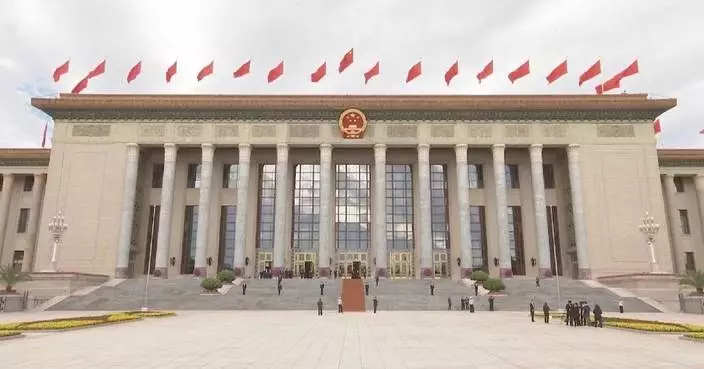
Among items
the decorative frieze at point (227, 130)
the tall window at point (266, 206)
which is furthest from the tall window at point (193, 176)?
the tall window at point (266, 206)

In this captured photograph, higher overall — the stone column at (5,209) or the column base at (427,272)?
the stone column at (5,209)

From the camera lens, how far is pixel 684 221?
47906 millimetres

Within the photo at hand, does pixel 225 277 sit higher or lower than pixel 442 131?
lower

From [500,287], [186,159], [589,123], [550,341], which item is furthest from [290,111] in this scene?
[550,341]

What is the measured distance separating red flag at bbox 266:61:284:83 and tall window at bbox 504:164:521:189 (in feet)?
78.2

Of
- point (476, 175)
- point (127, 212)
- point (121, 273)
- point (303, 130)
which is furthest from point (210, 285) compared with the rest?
point (476, 175)

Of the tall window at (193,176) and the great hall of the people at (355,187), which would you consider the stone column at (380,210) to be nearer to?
the great hall of the people at (355,187)

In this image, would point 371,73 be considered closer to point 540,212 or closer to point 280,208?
point 280,208

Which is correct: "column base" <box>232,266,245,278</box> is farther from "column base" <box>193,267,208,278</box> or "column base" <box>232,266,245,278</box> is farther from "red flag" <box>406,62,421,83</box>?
"red flag" <box>406,62,421,83</box>

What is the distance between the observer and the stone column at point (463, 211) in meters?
41.7

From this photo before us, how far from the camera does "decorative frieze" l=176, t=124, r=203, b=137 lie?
145 feet

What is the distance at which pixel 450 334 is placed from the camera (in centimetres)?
1598

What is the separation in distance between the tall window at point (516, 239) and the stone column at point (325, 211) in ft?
55.7

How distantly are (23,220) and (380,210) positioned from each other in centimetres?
3642
